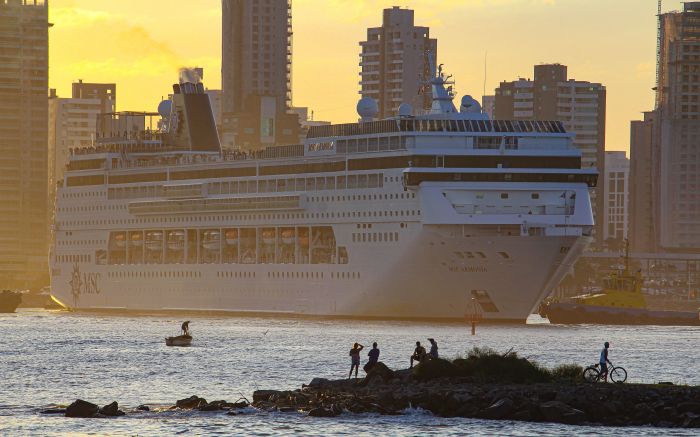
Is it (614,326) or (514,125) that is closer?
(514,125)

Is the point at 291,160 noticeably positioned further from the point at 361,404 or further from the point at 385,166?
the point at 361,404

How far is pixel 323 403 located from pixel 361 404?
1.66 meters

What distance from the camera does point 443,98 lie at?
11144 centimetres

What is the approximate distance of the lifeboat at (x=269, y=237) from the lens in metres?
117

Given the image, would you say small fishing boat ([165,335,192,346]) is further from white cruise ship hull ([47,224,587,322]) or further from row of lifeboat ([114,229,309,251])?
row of lifeboat ([114,229,309,251])

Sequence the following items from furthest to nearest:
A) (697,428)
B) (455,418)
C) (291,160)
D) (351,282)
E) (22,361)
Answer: (291,160), (351,282), (22,361), (455,418), (697,428)

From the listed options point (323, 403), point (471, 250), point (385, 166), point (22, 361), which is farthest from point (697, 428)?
point (385, 166)

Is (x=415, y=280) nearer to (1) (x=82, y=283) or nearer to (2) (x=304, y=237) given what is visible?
(2) (x=304, y=237)

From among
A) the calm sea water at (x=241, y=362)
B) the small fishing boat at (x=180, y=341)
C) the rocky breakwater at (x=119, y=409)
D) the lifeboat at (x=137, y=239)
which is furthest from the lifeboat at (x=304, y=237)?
the rocky breakwater at (x=119, y=409)

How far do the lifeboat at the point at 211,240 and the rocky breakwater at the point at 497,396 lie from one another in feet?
206

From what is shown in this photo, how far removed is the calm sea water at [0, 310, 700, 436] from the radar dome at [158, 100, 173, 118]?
93.1ft

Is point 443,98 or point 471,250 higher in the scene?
point 443,98

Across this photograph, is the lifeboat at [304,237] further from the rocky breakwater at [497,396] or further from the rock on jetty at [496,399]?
the rock on jetty at [496,399]

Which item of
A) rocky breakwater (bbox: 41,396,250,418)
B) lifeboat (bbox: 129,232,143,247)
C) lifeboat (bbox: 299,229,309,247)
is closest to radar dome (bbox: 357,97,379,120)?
lifeboat (bbox: 299,229,309,247)
